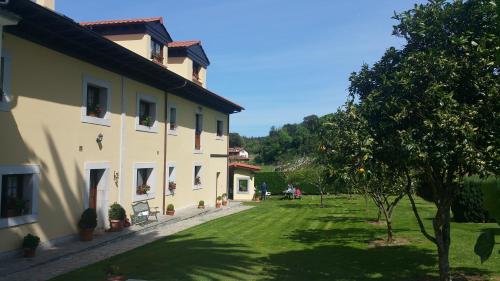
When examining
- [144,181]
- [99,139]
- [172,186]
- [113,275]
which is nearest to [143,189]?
[144,181]

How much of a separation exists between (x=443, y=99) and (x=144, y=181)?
620 inches

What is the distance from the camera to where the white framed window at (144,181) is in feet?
62.9

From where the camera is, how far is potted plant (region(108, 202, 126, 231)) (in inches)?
661

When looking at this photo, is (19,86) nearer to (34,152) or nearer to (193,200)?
(34,152)

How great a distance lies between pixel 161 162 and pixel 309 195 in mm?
25245

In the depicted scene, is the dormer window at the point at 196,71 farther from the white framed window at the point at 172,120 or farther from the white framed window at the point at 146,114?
the white framed window at the point at 146,114

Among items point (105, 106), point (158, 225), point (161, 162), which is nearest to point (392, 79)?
point (105, 106)

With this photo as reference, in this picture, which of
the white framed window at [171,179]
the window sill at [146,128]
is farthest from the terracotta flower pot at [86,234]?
the white framed window at [171,179]

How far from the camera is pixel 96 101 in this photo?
54.5 ft

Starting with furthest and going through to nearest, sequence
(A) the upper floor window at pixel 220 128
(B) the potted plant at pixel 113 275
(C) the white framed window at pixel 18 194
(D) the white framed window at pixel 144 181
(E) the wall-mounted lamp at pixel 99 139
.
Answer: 1. (A) the upper floor window at pixel 220 128
2. (D) the white framed window at pixel 144 181
3. (E) the wall-mounted lamp at pixel 99 139
4. (C) the white framed window at pixel 18 194
5. (B) the potted plant at pixel 113 275

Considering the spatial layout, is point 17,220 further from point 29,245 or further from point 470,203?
point 470,203

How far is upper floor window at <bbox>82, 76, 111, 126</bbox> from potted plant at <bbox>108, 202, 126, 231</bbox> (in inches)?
119

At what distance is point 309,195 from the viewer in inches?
1763

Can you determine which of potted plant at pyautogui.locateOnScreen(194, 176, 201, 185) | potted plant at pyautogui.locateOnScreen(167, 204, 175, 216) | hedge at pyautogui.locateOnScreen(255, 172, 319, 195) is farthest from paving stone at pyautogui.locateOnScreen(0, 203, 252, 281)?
hedge at pyautogui.locateOnScreen(255, 172, 319, 195)
